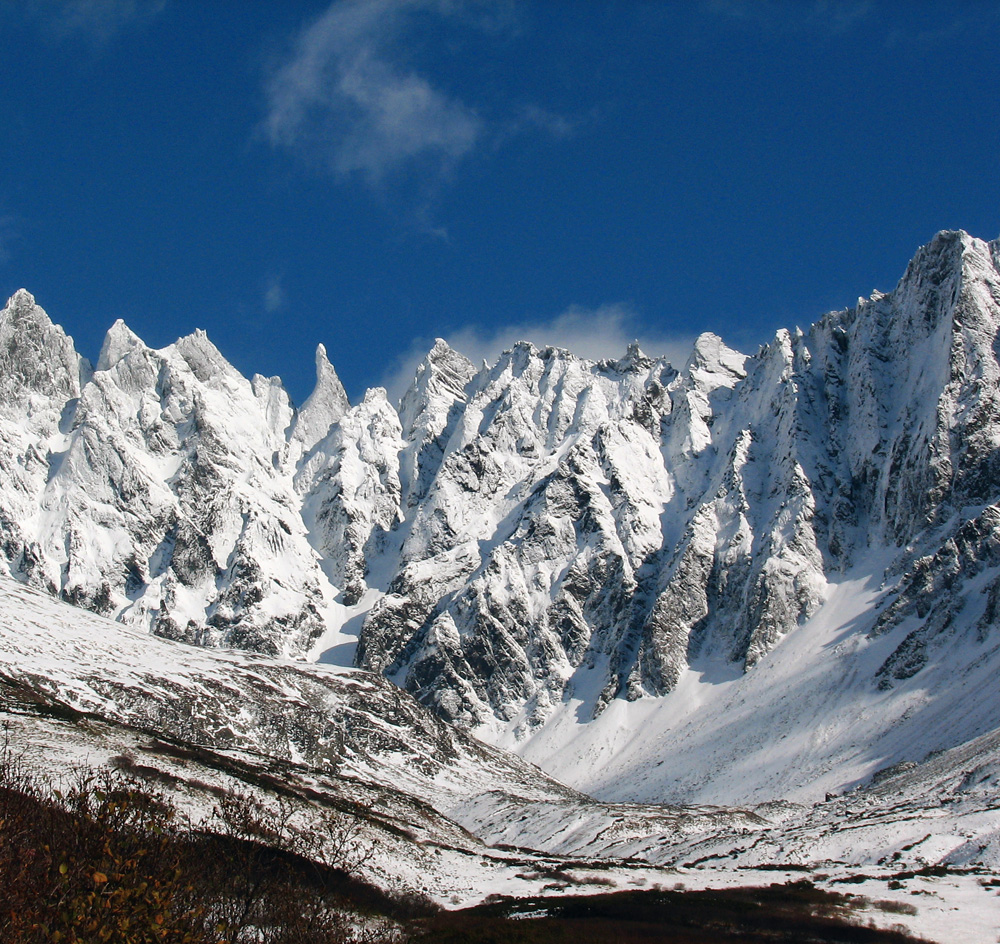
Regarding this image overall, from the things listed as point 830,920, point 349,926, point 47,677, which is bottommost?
point 830,920

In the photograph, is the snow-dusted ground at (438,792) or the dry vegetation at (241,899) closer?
the dry vegetation at (241,899)

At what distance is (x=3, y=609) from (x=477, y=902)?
121377 millimetres

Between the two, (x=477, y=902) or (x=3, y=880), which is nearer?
(x=3, y=880)

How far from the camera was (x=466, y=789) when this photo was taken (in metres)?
175

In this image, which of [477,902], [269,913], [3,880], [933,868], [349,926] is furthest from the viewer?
[933,868]

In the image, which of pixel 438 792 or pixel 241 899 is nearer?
pixel 241 899

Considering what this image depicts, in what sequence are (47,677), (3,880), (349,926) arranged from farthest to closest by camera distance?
1. (47,677)
2. (349,926)
3. (3,880)

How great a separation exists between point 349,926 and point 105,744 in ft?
144

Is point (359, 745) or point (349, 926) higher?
point (359, 745)

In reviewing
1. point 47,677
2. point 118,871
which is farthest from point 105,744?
point 118,871

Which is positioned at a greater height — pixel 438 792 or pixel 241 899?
pixel 438 792

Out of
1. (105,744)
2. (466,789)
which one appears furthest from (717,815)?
(105,744)

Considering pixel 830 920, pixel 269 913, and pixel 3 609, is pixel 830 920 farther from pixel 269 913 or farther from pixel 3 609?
pixel 3 609

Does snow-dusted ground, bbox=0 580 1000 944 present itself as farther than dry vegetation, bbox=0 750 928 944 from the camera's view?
Yes
